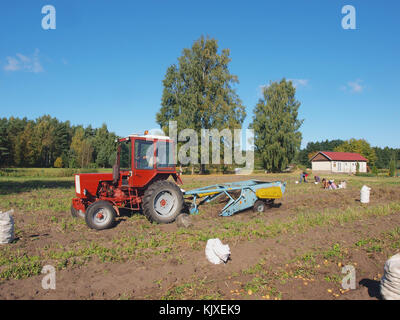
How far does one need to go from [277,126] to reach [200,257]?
→ 3812 centimetres

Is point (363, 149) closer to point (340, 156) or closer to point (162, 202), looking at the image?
point (340, 156)

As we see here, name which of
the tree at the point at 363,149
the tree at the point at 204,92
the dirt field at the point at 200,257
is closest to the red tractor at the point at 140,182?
the dirt field at the point at 200,257

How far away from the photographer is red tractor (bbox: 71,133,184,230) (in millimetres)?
8195

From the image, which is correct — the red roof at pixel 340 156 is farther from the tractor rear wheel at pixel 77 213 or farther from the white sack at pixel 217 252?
the white sack at pixel 217 252

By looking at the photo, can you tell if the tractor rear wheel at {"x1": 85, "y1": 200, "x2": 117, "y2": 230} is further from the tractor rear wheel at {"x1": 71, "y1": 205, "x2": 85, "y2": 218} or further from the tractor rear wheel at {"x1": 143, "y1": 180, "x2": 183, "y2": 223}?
the tractor rear wheel at {"x1": 71, "y1": 205, "x2": 85, "y2": 218}

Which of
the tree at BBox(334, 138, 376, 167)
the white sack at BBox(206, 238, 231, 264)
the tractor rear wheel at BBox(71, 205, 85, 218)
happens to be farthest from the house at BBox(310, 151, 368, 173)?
the white sack at BBox(206, 238, 231, 264)

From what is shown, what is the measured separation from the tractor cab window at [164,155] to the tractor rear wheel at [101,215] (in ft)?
6.24

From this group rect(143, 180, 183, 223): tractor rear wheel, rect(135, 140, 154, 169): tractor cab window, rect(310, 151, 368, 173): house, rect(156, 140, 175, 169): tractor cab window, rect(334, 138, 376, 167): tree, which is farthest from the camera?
rect(334, 138, 376, 167): tree

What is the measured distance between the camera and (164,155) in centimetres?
873

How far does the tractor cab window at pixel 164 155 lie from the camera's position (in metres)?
8.62

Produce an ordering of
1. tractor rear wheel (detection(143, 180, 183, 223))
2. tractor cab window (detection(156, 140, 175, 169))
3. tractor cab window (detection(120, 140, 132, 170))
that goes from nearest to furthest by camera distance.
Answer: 1. tractor rear wheel (detection(143, 180, 183, 223))
2. tractor cab window (detection(120, 140, 132, 170))
3. tractor cab window (detection(156, 140, 175, 169))

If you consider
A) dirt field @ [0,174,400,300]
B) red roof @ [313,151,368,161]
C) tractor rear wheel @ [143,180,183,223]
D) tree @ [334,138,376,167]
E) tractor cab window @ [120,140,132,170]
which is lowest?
dirt field @ [0,174,400,300]

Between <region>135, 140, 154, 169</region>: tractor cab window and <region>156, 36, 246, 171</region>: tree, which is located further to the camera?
<region>156, 36, 246, 171</region>: tree

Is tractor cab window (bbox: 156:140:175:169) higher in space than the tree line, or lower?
lower
